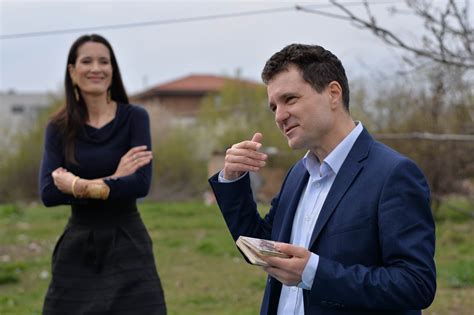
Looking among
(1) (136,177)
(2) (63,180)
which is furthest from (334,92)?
(2) (63,180)

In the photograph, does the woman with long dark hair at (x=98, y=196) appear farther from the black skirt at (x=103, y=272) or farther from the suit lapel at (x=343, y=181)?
the suit lapel at (x=343, y=181)

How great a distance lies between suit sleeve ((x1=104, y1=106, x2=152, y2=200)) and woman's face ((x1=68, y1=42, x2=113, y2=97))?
282mm

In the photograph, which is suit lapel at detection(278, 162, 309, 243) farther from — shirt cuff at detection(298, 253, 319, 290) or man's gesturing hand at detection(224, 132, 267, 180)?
shirt cuff at detection(298, 253, 319, 290)

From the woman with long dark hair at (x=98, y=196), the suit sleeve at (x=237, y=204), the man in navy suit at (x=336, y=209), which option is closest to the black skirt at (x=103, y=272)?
the woman with long dark hair at (x=98, y=196)

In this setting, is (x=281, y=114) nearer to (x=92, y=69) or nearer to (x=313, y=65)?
(x=313, y=65)

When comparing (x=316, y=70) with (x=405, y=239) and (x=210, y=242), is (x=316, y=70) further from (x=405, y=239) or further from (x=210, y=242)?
(x=210, y=242)

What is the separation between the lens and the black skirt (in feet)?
16.7

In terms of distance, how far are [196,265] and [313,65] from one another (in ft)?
27.6

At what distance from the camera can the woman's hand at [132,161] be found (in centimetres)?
517

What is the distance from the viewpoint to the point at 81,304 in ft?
16.7

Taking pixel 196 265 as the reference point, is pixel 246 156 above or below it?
above

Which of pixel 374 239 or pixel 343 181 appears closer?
pixel 374 239

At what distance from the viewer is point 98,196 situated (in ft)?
16.6

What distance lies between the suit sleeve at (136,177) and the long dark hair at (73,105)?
9.2 inches
